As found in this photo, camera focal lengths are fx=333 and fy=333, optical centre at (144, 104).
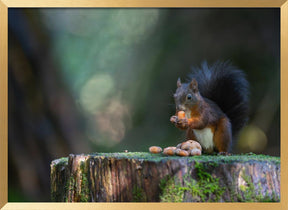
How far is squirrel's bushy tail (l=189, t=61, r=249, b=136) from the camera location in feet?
8.37

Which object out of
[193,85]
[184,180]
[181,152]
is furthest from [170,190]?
[193,85]

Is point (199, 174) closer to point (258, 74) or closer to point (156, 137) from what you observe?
point (258, 74)

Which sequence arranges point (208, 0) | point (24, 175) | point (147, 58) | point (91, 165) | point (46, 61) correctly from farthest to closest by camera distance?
point (147, 58) → point (46, 61) → point (24, 175) → point (208, 0) → point (91, 165)

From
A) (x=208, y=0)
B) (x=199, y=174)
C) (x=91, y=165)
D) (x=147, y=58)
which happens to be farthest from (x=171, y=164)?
(x=147, y=58)

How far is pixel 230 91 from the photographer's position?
2.55 meters

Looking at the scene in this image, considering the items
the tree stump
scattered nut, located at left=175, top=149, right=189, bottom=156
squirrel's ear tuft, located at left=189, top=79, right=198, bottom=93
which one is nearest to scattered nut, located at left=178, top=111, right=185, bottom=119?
squirrel's ear tuft, located at left=189, top=79, right=198, bottom=93

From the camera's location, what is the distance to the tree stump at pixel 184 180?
179cm

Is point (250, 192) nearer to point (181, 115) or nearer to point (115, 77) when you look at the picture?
point (181, 115)

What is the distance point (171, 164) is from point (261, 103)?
1.85 metres

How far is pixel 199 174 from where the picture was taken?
5.90 feet

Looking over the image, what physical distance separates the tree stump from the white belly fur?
0.47 metres

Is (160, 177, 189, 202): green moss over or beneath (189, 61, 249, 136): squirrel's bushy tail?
beneath

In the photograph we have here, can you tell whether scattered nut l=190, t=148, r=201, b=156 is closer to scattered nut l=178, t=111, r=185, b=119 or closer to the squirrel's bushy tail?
scattered nut l=178, t=111, r=185, b=119

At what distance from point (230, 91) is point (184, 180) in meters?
1.01
